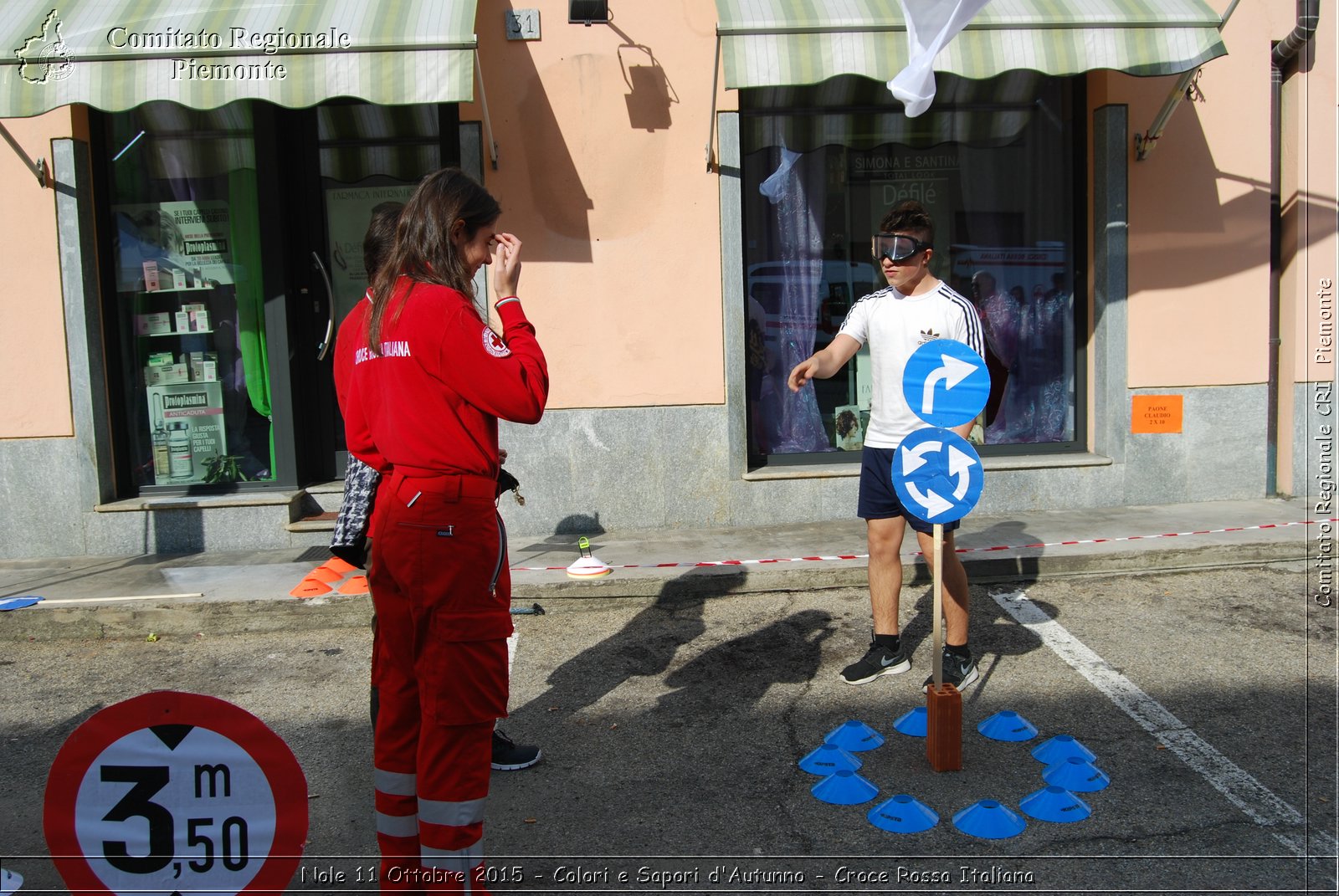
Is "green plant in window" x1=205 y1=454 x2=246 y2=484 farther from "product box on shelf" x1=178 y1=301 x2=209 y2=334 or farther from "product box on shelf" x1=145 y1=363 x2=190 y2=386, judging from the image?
"product box on shelf" x1=178 y1=301 x2=209 y2=334

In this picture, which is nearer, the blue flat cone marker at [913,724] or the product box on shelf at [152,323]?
the blue flat cone marker at [913,724]

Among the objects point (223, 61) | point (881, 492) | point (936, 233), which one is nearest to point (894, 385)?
point (881, 492)

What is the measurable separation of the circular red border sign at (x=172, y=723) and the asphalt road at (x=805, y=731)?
0.67m

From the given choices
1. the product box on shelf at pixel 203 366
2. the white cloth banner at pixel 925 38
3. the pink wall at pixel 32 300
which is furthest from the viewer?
the product box on shelf at pixel 203 366

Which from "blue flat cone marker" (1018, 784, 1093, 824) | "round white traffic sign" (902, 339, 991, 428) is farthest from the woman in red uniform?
"blue flat cone marker" (1018, 784, 1093, 824)

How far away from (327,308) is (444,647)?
5.83m

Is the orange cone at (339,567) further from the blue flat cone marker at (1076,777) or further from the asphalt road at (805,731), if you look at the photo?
the blue flat cone marker at (1076,777)

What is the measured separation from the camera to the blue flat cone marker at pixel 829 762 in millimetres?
3980

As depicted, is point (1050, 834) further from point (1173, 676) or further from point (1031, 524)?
point (1031, 524)

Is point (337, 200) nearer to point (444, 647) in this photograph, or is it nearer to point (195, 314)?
point (195, 314)

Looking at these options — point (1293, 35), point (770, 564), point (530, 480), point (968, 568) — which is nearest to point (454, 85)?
point (530, 480)

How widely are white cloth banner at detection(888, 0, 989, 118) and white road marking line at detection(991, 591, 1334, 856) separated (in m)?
2.92

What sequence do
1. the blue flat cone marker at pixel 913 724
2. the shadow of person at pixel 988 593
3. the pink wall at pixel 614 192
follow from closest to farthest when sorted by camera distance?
the blue flat cone marker at pixel 913 724 < the shadow of person at pixel 988 593 < the pink wall at pixel 614 192

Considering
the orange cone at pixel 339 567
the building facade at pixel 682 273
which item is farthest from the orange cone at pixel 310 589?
the building facade at pixel 682 273
